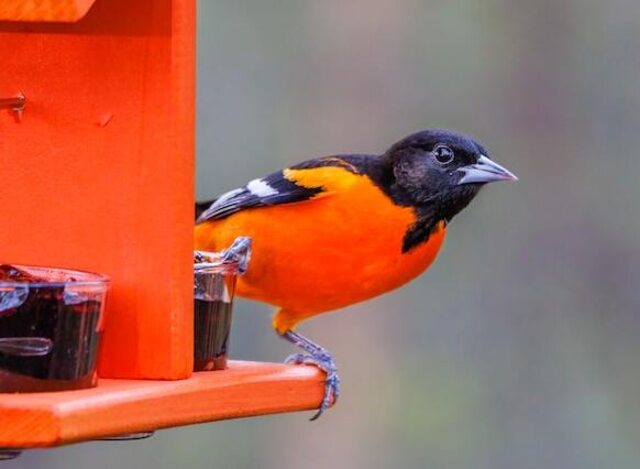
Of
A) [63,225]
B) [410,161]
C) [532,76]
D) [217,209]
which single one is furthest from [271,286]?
[532,76]

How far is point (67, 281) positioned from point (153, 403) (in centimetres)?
29

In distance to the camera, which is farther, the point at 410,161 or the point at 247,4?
the point at 247,4

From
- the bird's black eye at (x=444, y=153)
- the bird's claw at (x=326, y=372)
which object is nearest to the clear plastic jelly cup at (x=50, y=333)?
the bird's claw at (x=326, y=372)

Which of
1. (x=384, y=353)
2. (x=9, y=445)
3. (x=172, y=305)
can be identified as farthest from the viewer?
(x=384, y=353)

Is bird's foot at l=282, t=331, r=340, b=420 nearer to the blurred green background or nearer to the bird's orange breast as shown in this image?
the bird's orange breast

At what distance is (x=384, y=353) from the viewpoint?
9930 millimetres

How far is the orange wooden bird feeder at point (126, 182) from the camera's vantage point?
3.61 m

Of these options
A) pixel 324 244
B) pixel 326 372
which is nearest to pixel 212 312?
pixel 326 372

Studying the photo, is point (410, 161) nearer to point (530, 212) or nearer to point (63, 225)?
point (63, 225)

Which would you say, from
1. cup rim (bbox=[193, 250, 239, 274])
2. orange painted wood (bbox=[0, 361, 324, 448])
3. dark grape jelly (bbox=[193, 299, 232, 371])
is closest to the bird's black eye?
cup rim (bbox=[193, 250, 239, 274])

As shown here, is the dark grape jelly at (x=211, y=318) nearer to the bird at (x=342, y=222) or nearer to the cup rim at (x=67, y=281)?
the cup rim at (x=67, y=281)

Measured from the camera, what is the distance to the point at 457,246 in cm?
1004

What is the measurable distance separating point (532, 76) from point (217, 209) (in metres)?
5.81

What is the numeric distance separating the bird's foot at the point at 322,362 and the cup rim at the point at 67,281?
31.0 inches
